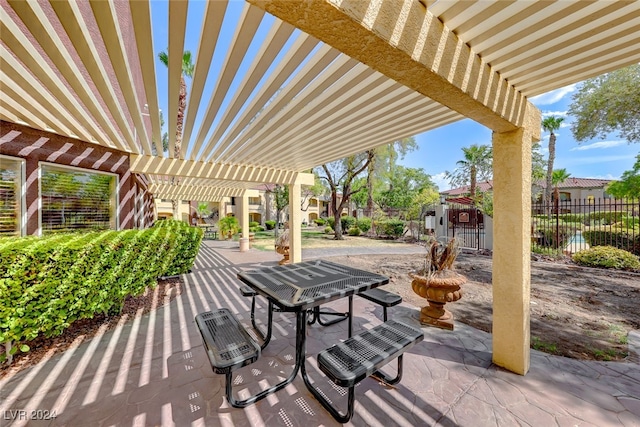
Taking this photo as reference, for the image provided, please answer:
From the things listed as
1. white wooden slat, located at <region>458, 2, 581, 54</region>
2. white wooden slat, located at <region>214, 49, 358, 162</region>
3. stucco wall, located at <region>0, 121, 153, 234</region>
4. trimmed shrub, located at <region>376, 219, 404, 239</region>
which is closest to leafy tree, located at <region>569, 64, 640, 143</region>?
trimmed shrub, located at <region>376, 219, 404, 239</region>

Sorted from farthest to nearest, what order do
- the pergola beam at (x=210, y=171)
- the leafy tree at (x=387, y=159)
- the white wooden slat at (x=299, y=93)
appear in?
1. the leafy tree at (x=387, y=159)
2. the pergola beam at (x=210, y=171)
3. the white wooden slat at (x=299, y=93)

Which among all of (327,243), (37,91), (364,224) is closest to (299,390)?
(37,91)

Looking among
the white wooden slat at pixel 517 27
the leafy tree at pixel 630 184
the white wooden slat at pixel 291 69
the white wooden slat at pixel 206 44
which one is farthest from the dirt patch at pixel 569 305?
the leafy tree at pixel 630 184

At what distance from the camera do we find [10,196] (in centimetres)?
376

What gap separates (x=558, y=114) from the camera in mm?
18219

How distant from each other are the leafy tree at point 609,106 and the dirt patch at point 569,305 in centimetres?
587

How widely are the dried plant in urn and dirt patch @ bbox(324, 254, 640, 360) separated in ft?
1.91

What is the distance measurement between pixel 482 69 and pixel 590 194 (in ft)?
120

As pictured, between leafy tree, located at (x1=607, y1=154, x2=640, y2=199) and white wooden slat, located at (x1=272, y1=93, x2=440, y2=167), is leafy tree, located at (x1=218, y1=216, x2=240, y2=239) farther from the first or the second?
leafy tree, located at (x1=607, y1=154, x2=640, y2=199)

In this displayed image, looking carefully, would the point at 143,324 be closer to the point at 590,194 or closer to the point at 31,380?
the point at 31,380

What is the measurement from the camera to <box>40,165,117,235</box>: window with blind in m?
4.27

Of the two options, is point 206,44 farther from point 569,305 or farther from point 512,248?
point 569,305

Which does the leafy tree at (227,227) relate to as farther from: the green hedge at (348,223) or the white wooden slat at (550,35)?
the white wooden slat at (550,35)

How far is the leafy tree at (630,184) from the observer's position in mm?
9891
